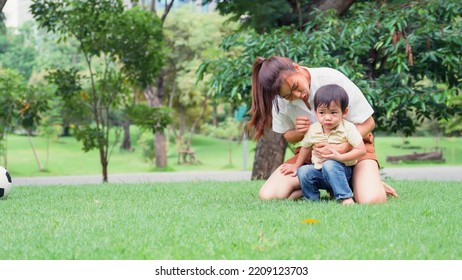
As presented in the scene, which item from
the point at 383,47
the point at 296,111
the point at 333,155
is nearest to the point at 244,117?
the point at 383,47

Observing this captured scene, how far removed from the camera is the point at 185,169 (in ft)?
82.3

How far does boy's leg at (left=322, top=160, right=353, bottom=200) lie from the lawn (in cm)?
1810

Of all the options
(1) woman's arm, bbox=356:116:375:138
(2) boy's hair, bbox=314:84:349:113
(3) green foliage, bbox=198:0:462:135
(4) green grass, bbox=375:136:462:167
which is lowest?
(4) green grass, bbox=375:136:462:167

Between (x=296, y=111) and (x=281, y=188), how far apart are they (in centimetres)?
66

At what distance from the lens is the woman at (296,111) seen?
5.21 meters

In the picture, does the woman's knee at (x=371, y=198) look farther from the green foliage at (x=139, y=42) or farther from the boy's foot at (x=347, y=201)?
the green foliage at (x=139, y=42)

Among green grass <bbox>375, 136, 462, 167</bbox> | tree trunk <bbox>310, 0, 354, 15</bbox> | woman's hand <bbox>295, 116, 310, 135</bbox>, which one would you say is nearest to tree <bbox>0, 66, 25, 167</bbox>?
tree trunk <bbox>310, 0, 354, 15</bbox>

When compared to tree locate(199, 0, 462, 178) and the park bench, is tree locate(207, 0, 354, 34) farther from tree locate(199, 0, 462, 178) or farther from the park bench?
the park bench

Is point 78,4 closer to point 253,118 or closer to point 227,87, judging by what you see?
point 227,87

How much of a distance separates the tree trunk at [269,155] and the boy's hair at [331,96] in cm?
499

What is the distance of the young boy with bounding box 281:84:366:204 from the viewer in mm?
5203

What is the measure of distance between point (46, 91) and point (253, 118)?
24.2 feet

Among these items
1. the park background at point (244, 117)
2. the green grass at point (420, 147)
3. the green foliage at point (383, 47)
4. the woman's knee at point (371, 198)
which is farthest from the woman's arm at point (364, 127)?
the green grass at point (420, 147)

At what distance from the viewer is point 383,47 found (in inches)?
350
